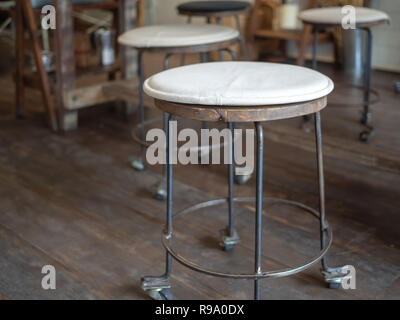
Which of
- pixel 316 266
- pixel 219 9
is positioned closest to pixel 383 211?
pixel 316 266

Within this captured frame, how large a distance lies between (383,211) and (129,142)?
53.6 inches

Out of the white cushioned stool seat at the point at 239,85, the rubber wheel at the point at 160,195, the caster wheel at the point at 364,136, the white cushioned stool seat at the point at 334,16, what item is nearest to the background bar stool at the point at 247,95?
the white cushioned stool seat at the point at 239,85

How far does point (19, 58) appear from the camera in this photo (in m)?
3.22

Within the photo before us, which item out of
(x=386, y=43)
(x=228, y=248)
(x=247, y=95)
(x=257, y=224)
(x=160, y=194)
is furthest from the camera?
(x=386, y=43)

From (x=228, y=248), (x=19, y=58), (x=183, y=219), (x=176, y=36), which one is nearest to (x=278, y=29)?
(x=19, y=58)

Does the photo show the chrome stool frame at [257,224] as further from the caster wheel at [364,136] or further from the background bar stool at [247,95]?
the caster wheel at [364,136]

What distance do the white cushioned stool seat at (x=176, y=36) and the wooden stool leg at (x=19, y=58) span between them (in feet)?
4.15

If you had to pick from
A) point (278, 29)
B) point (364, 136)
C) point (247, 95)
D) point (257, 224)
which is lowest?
point (364, 136)

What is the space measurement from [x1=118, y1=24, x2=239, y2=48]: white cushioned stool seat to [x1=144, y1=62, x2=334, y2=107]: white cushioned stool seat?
567 mm

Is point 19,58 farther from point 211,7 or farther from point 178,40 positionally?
point 178,40

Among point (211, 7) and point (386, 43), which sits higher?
point (211, 7)

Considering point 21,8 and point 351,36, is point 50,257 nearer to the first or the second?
point 21,8

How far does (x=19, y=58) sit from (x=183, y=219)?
1.75 meters

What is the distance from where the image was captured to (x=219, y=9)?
252 cm
